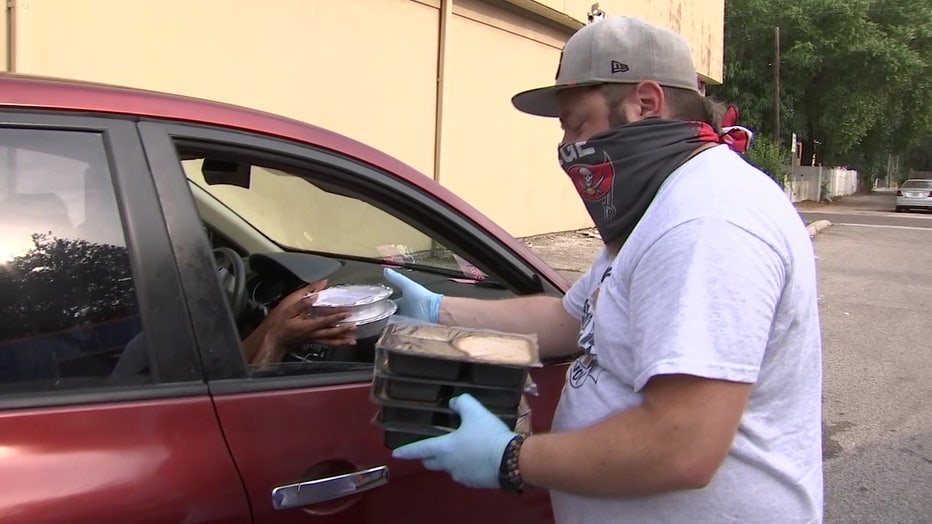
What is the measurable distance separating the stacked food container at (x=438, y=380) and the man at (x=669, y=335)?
0.03 m

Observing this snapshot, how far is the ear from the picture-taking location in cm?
130

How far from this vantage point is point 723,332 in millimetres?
993

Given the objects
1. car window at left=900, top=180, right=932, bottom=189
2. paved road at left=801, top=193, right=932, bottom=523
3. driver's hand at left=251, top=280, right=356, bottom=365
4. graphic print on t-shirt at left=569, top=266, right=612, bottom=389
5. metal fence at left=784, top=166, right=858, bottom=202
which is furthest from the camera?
metal fence at left=784, top=166, right=858, bottom=202

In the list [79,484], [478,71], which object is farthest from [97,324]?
[478,71]

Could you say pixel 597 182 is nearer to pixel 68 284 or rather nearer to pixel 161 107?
pixel 161 107

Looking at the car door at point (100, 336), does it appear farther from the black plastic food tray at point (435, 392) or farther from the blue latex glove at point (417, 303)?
the blue latex glove at point (417, 303)

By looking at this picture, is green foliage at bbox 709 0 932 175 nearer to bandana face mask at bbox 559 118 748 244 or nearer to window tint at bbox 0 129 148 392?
bandana face mask at bbox 559 118 748 244

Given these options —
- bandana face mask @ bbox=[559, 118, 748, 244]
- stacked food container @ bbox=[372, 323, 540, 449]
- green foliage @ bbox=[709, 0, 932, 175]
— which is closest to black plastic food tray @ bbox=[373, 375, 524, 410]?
stacked food container @ bbox=[372, 323, 540, 449]

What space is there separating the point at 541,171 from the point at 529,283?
9.70 m

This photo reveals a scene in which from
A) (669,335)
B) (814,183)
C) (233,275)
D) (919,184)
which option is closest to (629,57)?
(669,335)

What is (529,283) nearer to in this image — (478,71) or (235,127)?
(235,127)

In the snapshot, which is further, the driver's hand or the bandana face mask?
the driver's hand

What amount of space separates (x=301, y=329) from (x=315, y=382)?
0.27 meters

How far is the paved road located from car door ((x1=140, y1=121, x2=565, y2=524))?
232 cm
